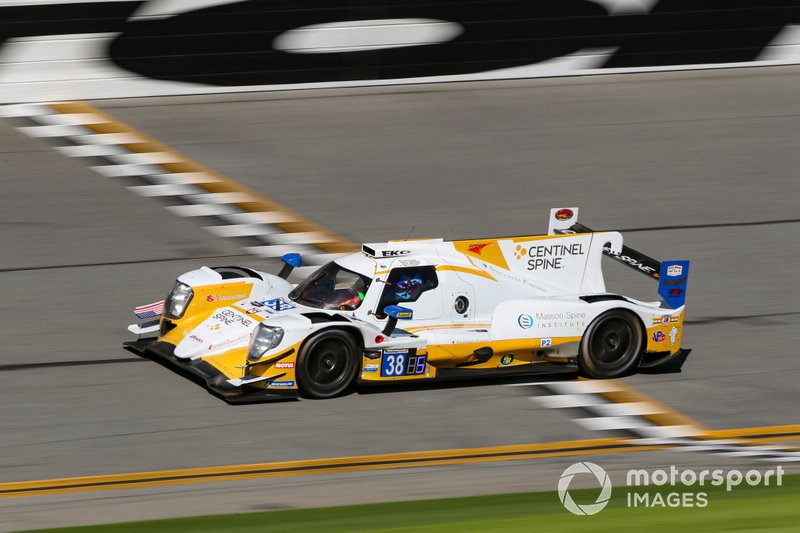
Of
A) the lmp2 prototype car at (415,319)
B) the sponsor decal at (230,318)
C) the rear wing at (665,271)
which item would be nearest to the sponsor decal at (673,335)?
the lmp2 prototype car at (415,319)

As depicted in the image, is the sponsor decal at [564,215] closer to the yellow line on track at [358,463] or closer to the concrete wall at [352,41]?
the yellow line on track at [358,463]

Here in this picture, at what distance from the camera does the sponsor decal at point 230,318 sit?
37.2ft

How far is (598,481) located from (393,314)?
2565mm

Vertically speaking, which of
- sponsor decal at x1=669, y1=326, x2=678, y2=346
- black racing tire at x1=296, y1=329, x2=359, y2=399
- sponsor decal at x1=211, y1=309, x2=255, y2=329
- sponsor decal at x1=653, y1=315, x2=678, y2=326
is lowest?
black racing tire at x1=296, y1=329, x2=359, y2=399

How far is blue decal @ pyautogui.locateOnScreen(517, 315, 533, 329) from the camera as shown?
470 inches

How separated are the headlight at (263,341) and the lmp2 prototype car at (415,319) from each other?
1 centimetres

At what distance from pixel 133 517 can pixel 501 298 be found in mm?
4778

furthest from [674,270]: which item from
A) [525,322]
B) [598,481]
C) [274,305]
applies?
[274,305]

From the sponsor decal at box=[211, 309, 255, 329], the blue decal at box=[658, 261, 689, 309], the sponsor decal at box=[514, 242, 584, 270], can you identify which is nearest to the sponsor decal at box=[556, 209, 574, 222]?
the sponsor decal at box=[514, 242, 584, 270]

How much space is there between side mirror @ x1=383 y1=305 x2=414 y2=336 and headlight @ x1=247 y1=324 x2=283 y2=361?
101cm

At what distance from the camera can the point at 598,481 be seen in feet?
31.4

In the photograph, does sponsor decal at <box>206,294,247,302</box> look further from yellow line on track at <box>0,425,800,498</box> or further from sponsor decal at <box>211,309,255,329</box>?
yellow line on track at <box>0,425,800,498</box>

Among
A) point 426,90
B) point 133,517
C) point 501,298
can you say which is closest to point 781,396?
point 501,298

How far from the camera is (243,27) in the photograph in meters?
20.2
